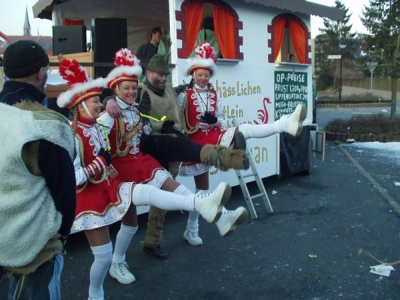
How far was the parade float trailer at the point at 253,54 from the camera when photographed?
20.5 ft

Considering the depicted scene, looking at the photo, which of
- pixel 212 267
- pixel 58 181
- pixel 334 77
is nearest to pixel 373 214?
pixel 212 267

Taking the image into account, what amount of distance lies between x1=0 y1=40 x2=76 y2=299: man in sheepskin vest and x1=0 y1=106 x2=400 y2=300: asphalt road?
1968 mm

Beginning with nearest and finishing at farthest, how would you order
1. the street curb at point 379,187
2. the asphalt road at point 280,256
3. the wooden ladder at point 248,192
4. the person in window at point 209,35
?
1. the asphalt road at point 280,256
2. the wooden ladder at point 248,192
3. the street curb at point 379,187
4. the person in window at point 209,35

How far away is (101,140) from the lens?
11.1 feet

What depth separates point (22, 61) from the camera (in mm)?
2109

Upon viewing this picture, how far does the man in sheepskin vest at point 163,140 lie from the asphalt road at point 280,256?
0.46 metres

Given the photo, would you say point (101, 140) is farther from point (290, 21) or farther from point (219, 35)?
point (290, 21)

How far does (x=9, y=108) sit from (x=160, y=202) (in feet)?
4.41

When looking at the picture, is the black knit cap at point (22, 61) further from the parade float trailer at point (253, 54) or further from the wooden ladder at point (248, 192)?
the wooden ladder at point (248, 192)

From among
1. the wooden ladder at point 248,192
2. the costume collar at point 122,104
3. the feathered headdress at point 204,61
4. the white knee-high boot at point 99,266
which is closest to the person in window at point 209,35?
the wooden ladder at point 248,192

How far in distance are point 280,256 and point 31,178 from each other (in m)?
3.29

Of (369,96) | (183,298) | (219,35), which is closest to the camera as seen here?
(183,298)

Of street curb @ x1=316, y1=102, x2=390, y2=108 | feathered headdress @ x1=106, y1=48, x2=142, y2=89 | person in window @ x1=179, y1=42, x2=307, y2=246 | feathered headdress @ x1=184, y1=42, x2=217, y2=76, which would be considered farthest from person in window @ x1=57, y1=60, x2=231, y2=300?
street curb @ x1=316, y1=102, x2=390, y2=108

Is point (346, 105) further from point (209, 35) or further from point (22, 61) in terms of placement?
point (22, 61)
